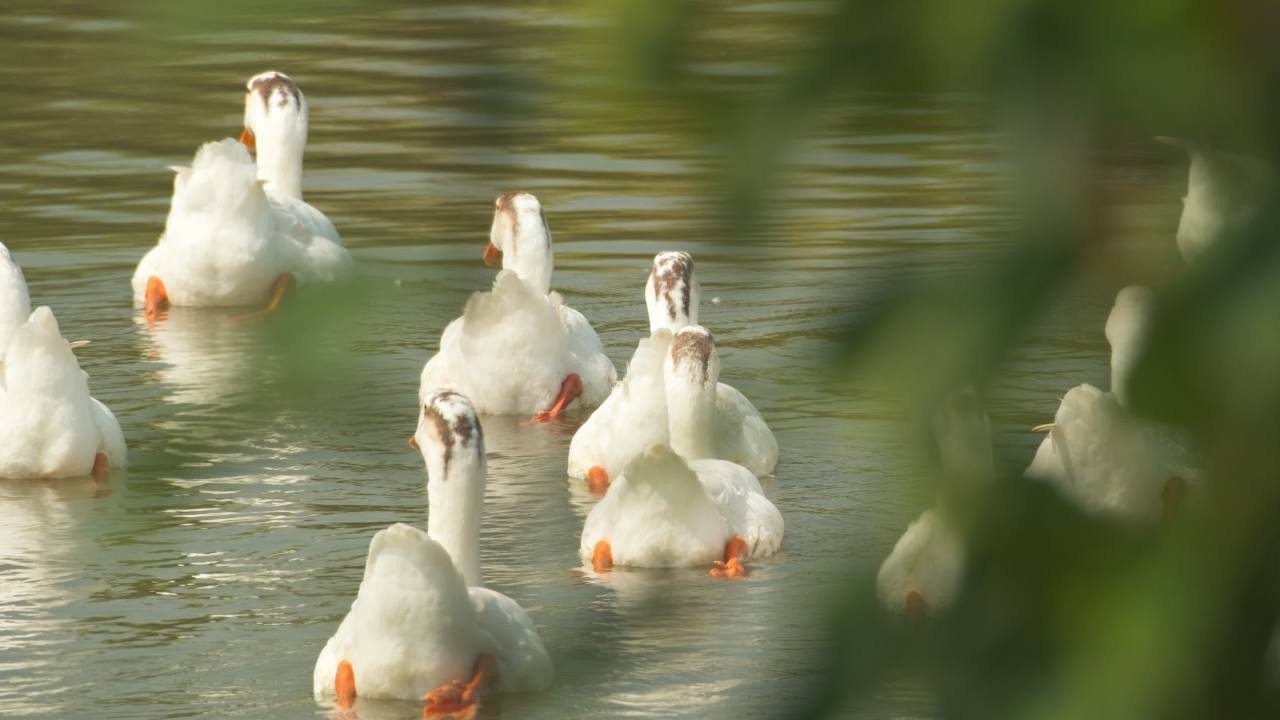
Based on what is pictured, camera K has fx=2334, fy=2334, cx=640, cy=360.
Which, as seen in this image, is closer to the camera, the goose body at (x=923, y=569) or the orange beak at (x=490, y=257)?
the goose body at (x=923, y=569)

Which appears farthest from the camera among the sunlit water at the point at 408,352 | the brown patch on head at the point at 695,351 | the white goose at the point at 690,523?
the brown patch on head at the point at 695,351

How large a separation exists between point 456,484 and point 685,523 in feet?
4.30

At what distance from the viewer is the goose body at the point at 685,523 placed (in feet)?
27.8

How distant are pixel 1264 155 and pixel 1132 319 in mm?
92

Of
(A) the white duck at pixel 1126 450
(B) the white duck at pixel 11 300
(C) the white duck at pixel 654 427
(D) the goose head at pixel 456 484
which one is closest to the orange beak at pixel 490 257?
(A) the white duck at pixel 1126 450

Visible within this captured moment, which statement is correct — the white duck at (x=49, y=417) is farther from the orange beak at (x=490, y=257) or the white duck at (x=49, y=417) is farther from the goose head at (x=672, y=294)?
the orange beak at (x=490, y=257)

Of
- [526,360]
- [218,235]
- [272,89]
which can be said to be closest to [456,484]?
[526,360]

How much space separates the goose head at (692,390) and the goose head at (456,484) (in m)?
1.95

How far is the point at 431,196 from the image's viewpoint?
1.21 m

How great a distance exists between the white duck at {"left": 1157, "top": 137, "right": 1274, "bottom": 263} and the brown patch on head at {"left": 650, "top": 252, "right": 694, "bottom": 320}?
390 inches

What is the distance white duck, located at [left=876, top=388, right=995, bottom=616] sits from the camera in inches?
42.4

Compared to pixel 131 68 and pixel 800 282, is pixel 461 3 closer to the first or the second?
pixel 131 68

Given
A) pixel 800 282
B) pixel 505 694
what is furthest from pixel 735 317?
pixel 800 282

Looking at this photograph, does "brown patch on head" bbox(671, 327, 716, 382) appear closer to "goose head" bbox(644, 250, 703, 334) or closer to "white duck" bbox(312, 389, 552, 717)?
"goose head" bbox(644, 250, 703, 334)
